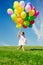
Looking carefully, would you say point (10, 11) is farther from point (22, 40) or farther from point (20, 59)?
point (20, 59)

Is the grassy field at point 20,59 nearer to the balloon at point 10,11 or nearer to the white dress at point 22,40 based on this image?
the balloon at point 10,11

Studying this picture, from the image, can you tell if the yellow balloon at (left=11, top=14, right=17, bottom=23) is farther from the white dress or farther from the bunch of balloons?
the white dress

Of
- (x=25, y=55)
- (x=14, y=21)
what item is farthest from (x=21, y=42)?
(x=25, y=55)

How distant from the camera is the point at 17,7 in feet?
53.8

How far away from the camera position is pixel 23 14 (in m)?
16.2

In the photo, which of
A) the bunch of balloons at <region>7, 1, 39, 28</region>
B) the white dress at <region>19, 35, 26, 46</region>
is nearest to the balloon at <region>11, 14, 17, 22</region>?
the bunch of balloons at <region>7, 1, 39, 28</region>

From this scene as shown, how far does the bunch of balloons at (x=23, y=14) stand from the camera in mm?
16359

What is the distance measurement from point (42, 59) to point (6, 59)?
193cm

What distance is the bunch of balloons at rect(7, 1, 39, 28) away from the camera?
16.4 metres

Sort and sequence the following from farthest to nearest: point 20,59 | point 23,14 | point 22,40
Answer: point 22,40
point 23,14
point 20,59

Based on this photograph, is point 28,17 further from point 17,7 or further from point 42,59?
point 42,59

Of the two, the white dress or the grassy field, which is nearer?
the grassy field

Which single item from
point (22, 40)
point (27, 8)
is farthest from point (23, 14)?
point (22, 40)

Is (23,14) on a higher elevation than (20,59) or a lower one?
higher
